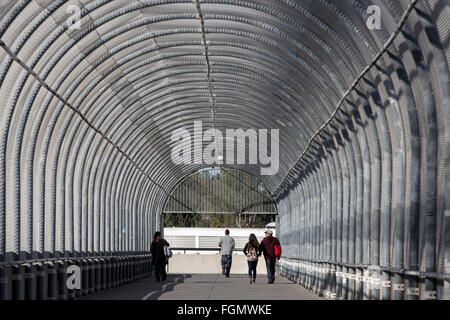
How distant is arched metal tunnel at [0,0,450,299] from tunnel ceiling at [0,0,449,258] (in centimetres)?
3

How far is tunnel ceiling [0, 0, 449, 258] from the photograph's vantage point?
1268cm

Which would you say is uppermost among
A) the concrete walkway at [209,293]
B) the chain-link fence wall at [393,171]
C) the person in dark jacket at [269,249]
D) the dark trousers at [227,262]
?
the chain-link fence wall at [393,171]

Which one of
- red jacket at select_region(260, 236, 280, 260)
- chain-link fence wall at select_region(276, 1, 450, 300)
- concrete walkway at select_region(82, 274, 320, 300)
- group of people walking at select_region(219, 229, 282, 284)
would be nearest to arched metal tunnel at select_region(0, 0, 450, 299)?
chain-link fence wall at select_region(276, 1, 450, 300)

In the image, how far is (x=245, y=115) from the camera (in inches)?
1130

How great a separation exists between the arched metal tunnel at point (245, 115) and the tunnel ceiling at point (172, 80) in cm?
3

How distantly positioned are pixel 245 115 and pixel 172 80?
5169 mm

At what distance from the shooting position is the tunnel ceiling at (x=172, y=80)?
1268 centimetres

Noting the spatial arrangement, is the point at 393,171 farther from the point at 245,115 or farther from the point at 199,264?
the point at 199,264

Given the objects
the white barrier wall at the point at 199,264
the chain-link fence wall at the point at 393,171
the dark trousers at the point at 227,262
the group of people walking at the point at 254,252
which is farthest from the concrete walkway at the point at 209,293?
the white barrier wall at the point at 199,264

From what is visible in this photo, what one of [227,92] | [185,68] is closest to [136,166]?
[227,92]

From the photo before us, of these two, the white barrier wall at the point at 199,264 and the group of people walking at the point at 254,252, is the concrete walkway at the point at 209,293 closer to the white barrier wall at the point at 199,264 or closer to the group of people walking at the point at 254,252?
the group of people walking at the point at 254,252

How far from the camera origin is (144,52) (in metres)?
19.8

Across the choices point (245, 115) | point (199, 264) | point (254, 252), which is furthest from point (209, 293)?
point (199, 264)
